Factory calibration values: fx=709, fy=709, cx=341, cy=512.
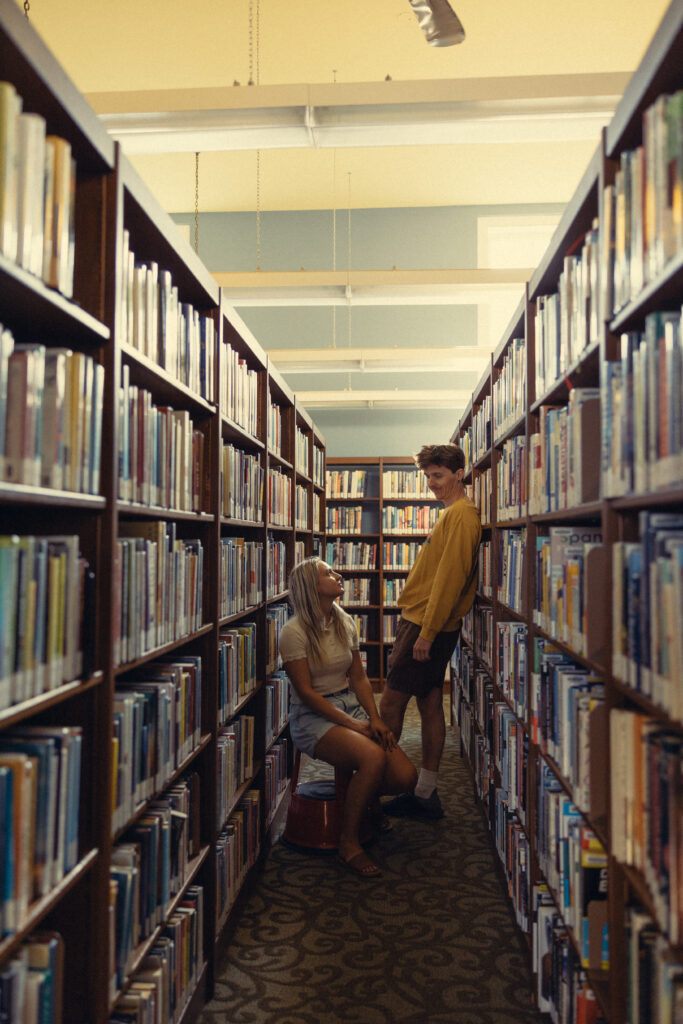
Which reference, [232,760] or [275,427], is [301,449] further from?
[232,760]

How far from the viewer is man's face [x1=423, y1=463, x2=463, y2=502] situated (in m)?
3.60

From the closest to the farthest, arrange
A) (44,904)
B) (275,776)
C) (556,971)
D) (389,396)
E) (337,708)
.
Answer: (44,904) → (556,971) → (337,708) → (275,776) → (389,396)

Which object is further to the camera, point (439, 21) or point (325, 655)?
point (325, 655)

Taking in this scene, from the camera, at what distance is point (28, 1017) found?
1082mm

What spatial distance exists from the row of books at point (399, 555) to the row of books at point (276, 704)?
2787 millimetres

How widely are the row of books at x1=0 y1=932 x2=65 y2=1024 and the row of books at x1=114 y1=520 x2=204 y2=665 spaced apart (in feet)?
1.61

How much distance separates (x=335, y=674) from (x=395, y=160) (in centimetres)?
423

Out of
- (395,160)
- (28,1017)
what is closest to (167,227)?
(28,1017)

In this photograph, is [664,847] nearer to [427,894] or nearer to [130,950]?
[130,950]

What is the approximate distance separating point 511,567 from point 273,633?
4.10 feet

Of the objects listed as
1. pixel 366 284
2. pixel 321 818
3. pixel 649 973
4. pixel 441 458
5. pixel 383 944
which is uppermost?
pixel 366 284


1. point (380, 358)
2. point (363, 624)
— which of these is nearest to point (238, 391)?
point (380, 358)

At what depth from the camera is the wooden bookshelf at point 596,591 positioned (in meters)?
1.11

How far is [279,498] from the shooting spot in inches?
144
